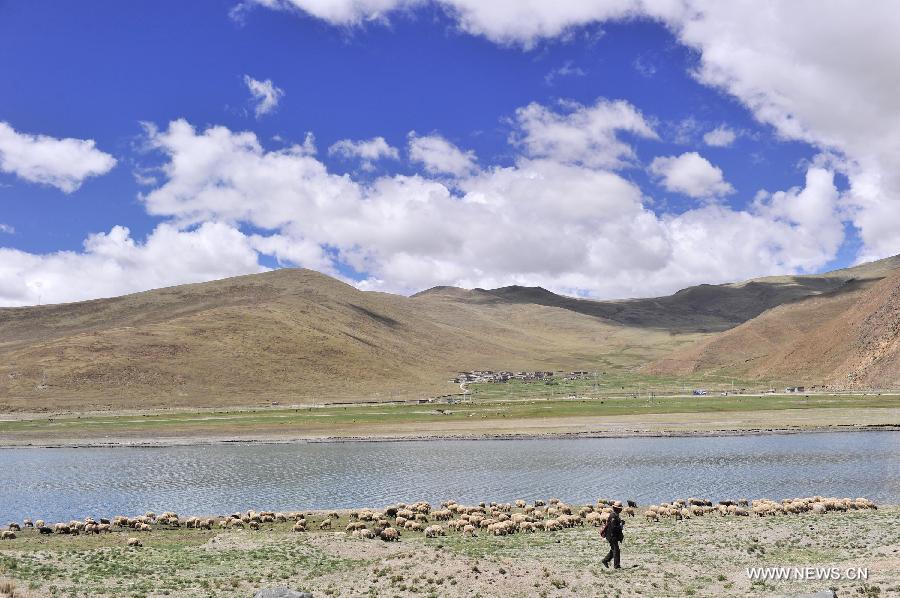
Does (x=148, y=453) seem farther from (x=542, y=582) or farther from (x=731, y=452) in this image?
(x=542, y=582)

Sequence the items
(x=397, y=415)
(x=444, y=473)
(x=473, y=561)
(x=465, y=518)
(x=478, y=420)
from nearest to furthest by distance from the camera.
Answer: (x=473, y=561) < (x=465, y=518) < (x=444, y=473) < (x=478, y=420) < (x=397, y=415)

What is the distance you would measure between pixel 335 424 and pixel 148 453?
28077mm

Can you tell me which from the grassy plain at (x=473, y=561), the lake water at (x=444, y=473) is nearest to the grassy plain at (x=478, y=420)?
the lake water at (x=444, y=473)

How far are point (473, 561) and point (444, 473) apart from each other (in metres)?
31.9

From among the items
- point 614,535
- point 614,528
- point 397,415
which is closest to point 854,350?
point 397,415

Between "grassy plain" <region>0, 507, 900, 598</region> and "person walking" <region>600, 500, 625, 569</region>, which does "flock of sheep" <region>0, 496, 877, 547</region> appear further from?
"person walking" <region>600, 500, 625, 569</region>

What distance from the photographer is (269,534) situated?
1334 inches

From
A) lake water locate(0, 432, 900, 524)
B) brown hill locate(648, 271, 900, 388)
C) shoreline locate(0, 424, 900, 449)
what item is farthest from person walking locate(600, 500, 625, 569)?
brown hill locate(648, 271, 900, 388)

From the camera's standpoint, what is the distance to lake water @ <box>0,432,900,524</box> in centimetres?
4581

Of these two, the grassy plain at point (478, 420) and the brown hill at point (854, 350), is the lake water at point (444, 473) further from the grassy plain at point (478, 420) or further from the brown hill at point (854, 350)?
the brown hill at point (854, 350)

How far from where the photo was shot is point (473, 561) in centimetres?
2466

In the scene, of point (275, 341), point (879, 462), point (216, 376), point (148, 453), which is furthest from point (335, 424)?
point (275, 341)

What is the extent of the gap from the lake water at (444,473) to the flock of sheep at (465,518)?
531 cm

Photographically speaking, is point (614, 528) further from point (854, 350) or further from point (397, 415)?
point (854, 350)
